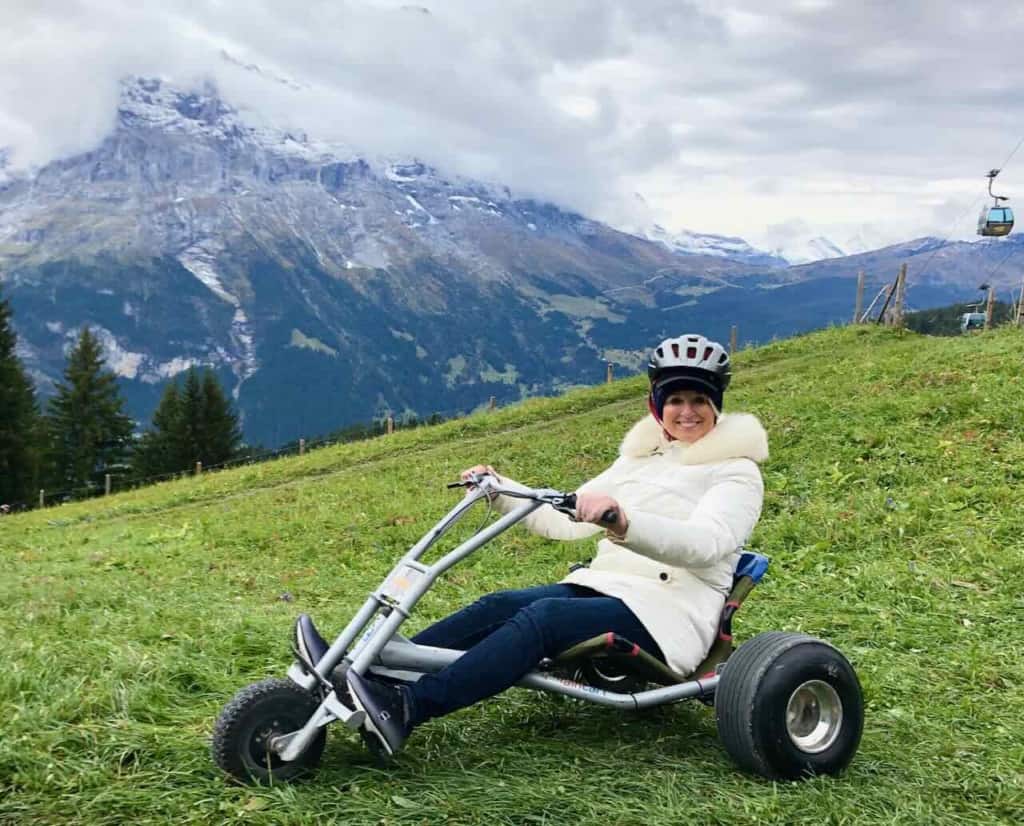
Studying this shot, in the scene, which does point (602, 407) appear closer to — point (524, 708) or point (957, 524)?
point (957, 524)

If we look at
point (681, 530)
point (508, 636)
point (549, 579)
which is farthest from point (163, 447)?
point (681, 530)

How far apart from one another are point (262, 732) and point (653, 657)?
6.52 ft

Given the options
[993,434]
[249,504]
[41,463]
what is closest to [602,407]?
[249,504]

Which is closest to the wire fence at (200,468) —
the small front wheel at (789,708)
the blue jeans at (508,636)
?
the blue jeans at (508,636)

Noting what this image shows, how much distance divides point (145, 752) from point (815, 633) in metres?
5.10

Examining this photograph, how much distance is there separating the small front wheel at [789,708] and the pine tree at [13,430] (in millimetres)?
52446

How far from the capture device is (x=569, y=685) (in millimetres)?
4574

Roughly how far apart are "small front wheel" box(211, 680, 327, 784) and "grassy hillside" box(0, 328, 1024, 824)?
11 cm

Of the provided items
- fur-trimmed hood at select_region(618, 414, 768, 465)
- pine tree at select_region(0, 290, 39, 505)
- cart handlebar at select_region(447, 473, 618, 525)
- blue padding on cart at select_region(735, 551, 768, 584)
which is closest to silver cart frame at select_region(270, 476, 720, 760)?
cart handlebar at select_region(447, 473, 618, 525)

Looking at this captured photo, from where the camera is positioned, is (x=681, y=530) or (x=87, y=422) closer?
(x=681, y=530)

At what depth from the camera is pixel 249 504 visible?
732 inches

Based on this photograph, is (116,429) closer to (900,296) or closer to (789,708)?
(900,296)

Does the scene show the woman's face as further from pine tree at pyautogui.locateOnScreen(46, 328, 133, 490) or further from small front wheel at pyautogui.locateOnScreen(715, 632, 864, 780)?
pine tree at pyautogui.locateOnScreen(46, 328, 133, 490)

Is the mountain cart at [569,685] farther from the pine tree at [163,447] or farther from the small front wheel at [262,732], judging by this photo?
the pine tree at [163,447]
